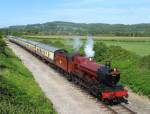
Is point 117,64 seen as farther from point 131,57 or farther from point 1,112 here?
point 1,112

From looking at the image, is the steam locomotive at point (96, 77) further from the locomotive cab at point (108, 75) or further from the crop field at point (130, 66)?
the crop field at point (130, 66)

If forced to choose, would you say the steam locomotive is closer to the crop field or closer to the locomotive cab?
the locomotive cab

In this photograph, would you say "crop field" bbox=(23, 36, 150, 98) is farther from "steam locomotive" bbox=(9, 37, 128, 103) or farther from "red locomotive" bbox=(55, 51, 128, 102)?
"red locomotive" bbox=(55, 51, 128, 102)

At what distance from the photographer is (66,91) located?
93.7 feet

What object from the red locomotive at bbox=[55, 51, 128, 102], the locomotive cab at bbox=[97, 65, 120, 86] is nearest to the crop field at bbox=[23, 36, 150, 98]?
the red locomotive at bbox=[55, 51, 128, 102]

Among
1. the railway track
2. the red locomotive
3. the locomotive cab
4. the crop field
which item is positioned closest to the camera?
the railway track

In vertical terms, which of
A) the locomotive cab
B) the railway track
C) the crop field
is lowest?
the railway track

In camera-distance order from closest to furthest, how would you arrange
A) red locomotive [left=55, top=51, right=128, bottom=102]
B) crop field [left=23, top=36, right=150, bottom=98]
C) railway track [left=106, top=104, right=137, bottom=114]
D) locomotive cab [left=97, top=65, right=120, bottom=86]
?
railway track [left=106, top=104, right=137, bottom=114]
locomotive cab [left=97, top=65, right=120, bottom=86]
red locomotive [left=55, top=51, right=128, bottom=102]
crop field [left=23, top=36, right=150, bottom=98]

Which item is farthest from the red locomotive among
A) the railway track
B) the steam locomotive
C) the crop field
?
the crop field

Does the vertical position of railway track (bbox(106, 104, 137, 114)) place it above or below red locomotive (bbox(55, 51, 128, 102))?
below

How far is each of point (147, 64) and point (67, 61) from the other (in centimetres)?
998

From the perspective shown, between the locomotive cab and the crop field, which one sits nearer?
the locomotive cab

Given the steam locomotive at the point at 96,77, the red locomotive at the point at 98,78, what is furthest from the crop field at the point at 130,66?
the red locomotive at the point at 98,78

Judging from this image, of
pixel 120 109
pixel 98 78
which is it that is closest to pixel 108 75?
pixel 98 78
